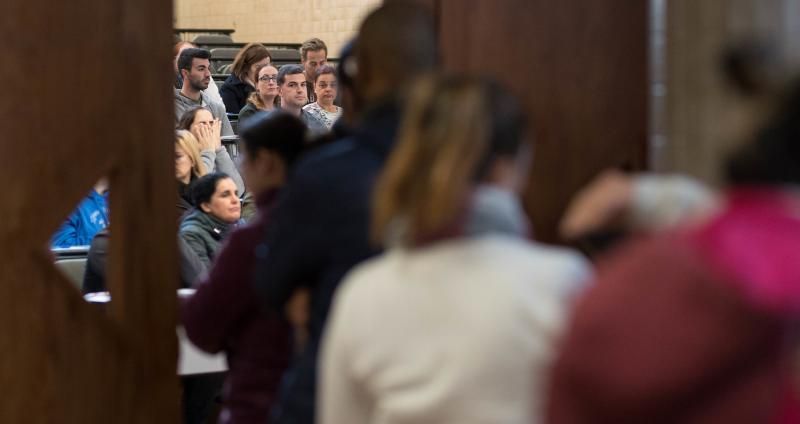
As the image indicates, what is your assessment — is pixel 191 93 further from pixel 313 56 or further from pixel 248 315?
pixel 248 315

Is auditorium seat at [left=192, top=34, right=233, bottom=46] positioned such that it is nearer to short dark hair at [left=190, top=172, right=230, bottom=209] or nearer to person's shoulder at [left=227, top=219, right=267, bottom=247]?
short dark hair at [left=190, top=172, right=230, bottom=209]

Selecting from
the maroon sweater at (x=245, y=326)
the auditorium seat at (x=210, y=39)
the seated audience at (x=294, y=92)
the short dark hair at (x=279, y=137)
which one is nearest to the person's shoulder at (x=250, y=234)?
the maroon sweater at (x=245, y=326)

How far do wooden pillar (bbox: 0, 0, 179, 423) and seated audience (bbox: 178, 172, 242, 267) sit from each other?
158 centimetres

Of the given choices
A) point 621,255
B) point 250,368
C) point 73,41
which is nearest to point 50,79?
point 73,41

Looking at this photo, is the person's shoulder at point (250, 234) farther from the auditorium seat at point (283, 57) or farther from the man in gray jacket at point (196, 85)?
the auditorium seat at point (283, 57)

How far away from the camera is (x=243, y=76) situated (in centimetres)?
958

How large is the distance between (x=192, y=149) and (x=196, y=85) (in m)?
1.88

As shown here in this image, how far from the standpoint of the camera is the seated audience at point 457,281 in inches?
75.9

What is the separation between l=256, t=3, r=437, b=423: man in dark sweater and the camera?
102 inches

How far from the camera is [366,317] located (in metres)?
2.02

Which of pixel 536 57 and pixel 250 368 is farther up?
pixel 536 57

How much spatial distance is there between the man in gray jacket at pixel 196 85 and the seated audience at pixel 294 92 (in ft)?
1.30

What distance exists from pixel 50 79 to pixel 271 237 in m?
1.34

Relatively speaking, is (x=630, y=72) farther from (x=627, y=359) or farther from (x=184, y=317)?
(x=627, y=359)
